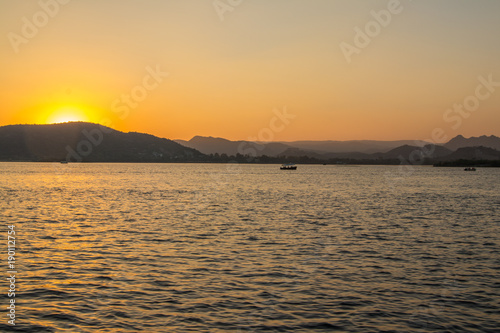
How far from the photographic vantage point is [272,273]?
1025 inches

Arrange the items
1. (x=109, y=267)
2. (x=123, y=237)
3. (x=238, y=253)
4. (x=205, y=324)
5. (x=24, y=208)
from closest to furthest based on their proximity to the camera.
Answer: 1. (x=205, y=324)
2. (x=109, y=267)
3. (x=238, y=253)
4. (x=123, y=237)
5. (x=24, y=208)

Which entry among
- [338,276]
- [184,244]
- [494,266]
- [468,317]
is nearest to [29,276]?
[184,244]

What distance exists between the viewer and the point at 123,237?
38344 millimetres

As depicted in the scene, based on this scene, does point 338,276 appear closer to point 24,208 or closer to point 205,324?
point 205,324

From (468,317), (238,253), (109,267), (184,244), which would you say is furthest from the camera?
(184,244)

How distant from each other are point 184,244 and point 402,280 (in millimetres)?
16790

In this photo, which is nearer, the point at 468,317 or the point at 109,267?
the point at 468,317

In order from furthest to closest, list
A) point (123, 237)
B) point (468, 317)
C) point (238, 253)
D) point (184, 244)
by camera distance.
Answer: point (123, 237)
point (184, 244)
point (238, 253)
point (468, 317)

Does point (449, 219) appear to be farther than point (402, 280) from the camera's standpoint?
Yes

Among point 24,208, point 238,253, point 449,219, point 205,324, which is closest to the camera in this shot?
point 205,324

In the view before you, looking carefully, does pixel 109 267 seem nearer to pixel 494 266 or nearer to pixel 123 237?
pixel 123 237

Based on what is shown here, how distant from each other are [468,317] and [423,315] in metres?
1.84

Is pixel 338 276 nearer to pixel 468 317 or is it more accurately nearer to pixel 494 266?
pixel 468 317

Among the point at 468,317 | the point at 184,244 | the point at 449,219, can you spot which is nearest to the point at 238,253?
the point at 184,244
